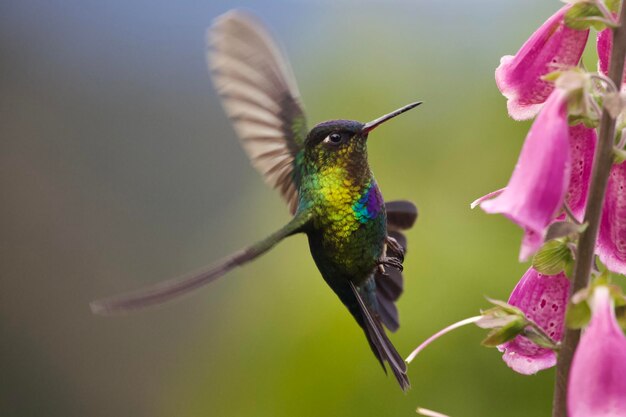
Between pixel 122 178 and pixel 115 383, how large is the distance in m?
2.65

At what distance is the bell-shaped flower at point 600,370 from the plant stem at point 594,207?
8 centimetres

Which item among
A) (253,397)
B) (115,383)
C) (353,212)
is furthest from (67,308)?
(353,212)

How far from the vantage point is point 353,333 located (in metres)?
3.79

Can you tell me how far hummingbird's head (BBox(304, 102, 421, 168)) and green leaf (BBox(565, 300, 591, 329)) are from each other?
2.42 ft

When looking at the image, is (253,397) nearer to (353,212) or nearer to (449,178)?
(449,178)

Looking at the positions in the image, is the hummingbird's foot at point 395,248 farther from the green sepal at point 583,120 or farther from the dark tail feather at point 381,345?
the green sepal at point 583,120

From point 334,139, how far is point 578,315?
0.82 meters

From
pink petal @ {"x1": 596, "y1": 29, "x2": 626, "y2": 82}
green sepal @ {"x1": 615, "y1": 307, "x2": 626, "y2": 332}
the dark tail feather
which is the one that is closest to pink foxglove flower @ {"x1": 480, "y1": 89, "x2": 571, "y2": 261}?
green sepal @ {"x1": 615, "y1": 307, "x2": 626, "y2": 332}

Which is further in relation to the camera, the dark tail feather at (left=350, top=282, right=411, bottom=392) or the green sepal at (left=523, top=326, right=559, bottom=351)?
the dark tail feather at (left=350, top=282, right=411, bottom=392)

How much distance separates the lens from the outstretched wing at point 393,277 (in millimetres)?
2107

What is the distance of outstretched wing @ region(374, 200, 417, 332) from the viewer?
211cm

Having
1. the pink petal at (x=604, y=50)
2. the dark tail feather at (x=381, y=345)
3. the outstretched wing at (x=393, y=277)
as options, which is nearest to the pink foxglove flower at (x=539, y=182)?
the pink petal at (x=604, y=50)

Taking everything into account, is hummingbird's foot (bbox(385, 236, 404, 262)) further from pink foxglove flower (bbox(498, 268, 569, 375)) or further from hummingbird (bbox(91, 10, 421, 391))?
pink foxglove flower (bbox(498, 268, 569, 375))

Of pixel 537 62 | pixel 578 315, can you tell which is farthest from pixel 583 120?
pixel 578 315
